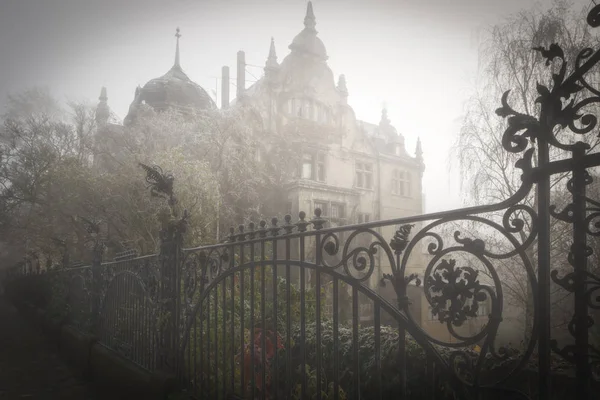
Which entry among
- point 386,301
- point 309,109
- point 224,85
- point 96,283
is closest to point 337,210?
point 309,109

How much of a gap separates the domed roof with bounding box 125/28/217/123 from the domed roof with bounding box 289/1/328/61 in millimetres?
6719

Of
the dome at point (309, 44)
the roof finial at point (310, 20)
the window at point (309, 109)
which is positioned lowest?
the window at point (309, 109)

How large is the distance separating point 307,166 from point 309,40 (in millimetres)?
8174

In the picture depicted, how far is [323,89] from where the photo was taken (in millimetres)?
26641

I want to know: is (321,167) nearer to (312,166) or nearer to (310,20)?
(312,166)

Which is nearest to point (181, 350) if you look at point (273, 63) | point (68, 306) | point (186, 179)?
point (68, 306)

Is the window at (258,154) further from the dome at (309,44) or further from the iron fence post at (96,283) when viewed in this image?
the iron fence post at (96,283)

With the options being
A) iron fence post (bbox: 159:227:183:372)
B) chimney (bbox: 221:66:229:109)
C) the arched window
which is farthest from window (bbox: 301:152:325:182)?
iron fence post (bbox: 159:227:183:372)

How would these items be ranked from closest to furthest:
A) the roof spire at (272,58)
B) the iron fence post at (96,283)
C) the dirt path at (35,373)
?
the dirt path at (35,373)
the iron fence post at (96,283)
the roof spire at (272,58)

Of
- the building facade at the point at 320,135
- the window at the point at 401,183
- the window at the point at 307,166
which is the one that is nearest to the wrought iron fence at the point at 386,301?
the building facade at the point at 320,135

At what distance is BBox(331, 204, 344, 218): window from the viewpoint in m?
24.6

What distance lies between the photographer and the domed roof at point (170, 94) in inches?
1082

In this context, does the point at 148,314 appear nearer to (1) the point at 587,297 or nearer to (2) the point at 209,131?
(1) the point at 587,297

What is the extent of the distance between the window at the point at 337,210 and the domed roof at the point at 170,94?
1046 cm
